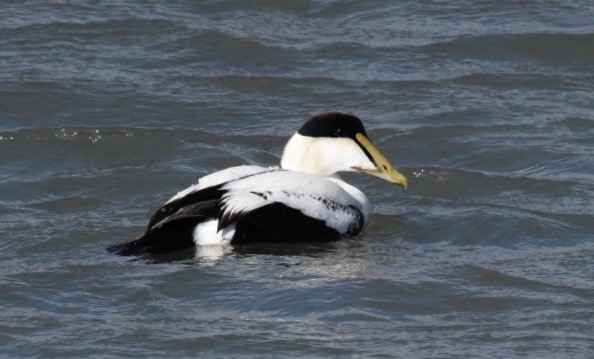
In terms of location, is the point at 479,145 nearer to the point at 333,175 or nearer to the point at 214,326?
the point at 333,175

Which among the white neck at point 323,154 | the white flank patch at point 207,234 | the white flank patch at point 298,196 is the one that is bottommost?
the white flank patch at point 207,234

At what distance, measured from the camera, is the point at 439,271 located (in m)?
8.59

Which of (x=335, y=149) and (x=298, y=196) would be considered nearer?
(x=298, y=196)

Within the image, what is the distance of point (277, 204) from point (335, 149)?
0.83m

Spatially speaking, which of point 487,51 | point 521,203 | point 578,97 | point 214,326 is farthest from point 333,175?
point 487,51

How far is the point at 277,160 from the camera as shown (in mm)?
11125

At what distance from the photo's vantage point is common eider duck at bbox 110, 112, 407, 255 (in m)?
8.79

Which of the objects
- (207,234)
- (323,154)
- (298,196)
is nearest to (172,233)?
(207,234)

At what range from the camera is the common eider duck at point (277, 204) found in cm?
879

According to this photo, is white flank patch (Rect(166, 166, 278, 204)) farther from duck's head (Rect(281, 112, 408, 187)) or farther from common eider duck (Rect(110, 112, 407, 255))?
duck's head (Rect(281, 112, 408, 187))

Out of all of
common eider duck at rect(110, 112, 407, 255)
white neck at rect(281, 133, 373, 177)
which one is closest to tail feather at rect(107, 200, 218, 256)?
common eider duck at rect(110, 112, 407, 255)

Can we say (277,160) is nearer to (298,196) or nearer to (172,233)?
(298,196)

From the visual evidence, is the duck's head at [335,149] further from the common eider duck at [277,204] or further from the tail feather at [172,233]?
the tail feather at [172,233]

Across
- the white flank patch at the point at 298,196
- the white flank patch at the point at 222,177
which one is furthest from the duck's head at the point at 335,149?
the white flank patch at the point at 222,177
